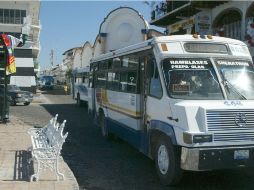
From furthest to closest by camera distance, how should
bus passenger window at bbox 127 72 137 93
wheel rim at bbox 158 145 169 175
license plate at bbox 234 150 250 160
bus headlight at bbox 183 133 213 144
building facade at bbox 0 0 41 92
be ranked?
1. building facade at bbox 0 0 41 92
2. bus passenger window at bbox 127 72 137 93
3. wheel rim at bbox 158 145 169 175
4. license plate at bbox 234 150 250 160
5. bus headlight at bbox 183 133 213 144

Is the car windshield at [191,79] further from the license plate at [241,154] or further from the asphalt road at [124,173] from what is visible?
the asphalt road at [124,173]

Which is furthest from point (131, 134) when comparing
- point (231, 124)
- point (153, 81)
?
point (231, 124)

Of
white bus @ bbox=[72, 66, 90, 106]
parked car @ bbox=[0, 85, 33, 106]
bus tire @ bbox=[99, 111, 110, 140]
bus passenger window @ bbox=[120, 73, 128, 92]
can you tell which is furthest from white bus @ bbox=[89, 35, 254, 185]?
parked car @ bbox=[0, 85, 33, 106]

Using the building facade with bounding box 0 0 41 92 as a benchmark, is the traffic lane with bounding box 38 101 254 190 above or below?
below

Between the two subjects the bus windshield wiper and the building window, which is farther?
the building window

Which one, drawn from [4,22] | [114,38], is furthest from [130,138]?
[4,22]

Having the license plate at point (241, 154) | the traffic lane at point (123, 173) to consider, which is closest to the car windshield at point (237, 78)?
the license plate at point (241, 154)

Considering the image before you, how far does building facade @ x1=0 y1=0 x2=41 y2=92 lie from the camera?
5016 cm

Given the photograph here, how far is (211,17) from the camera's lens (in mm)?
28094

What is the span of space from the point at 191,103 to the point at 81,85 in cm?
2291

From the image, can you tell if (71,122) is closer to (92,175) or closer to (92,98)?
(92,98)

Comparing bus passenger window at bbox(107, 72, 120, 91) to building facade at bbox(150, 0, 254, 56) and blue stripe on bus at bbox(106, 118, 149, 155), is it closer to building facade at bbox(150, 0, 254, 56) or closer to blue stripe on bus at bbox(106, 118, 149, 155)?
blue stripe on bus at bbox(106, 118, 149, 155)

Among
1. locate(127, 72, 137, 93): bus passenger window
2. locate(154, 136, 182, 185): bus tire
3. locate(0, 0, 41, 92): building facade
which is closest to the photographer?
locate(154, 136, 182, 185): bus tire

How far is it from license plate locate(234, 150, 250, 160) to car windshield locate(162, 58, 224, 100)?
40.9 inches
